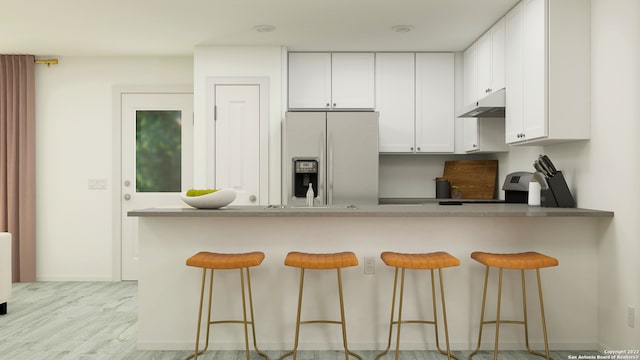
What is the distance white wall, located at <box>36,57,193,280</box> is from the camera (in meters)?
5.55

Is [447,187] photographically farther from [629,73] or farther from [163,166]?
[163,166]

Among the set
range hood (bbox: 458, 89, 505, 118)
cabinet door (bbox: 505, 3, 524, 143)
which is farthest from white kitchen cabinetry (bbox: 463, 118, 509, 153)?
cabinet door (bbox: 505, 3, 524, 143)

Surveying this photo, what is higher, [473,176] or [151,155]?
[151,155]

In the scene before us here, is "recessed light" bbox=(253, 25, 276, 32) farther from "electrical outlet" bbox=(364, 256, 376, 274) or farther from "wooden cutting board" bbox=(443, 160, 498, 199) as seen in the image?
"wooden cutting board" bbox=(443, 160, 498, 199)

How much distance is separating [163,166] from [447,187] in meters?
3.25

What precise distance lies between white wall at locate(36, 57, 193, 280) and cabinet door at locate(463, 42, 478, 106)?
3.48 metres

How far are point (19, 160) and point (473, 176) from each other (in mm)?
5065

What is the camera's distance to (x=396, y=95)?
5.17 metres

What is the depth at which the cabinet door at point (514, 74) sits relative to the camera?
370 cm

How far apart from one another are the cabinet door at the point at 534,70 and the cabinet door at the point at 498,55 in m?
0.46

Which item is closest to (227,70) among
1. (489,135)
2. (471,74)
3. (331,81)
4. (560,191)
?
(331,81)

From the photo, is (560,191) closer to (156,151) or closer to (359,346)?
(359,346)

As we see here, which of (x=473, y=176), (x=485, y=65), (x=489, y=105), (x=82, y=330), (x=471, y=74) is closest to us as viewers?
(x=82, y=330)

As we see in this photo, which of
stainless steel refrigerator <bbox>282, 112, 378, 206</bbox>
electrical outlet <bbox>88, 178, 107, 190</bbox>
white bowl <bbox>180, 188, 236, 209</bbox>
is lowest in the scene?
white bowl <bbox>180, 188, 236, 209</bbox>
